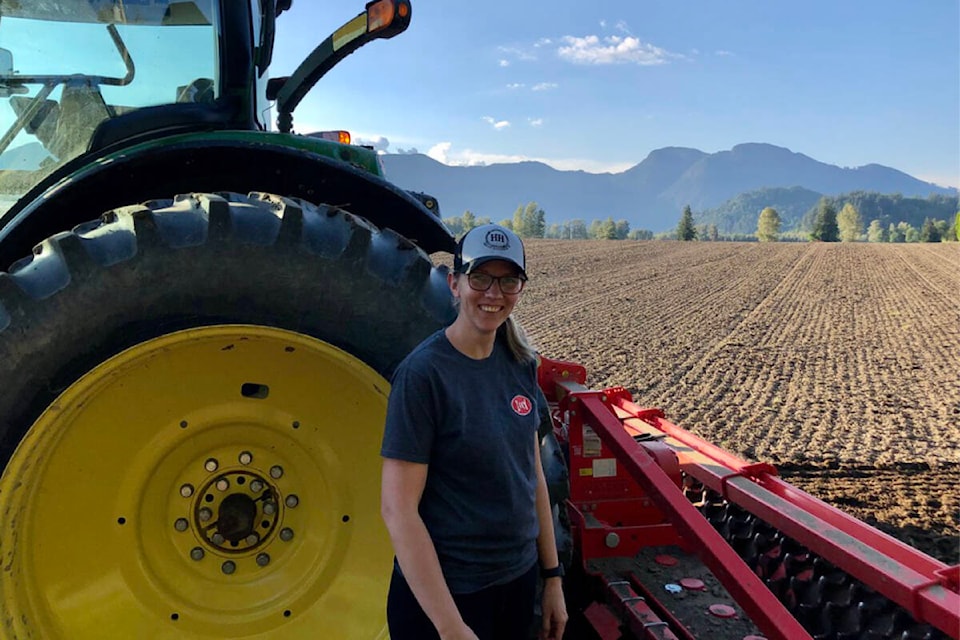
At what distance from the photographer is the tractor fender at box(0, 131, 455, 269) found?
229cm

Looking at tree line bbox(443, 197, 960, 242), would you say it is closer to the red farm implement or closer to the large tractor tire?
the red farm implement

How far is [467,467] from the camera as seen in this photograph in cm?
157

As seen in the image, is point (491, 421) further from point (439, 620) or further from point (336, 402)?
point (336, 402)

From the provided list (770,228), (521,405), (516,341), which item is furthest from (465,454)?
(770,228)

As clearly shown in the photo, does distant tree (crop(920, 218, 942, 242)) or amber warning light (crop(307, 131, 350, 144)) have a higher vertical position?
distant tree (crop(920, 218, 942, 242))

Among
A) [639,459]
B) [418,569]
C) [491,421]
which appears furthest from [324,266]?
[639,459]

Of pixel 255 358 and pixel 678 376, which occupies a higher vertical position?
pixel 255 358

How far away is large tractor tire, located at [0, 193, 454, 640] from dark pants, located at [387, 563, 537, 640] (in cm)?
60

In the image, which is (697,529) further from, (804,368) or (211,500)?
(804,368)

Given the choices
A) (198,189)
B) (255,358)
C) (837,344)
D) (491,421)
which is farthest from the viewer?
(837,344)

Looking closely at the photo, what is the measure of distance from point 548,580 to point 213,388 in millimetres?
1157

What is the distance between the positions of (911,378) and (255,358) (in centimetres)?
909

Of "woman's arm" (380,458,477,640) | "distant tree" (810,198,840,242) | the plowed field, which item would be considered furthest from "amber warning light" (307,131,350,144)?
"distant tree" (810,198,840,242)

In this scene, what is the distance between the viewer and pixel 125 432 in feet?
6.68
